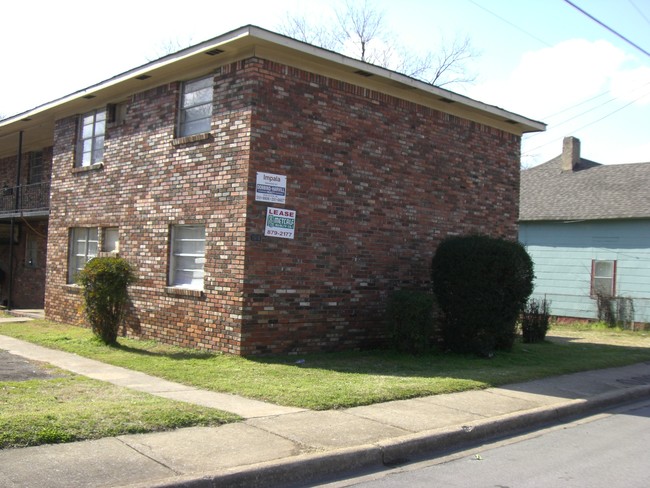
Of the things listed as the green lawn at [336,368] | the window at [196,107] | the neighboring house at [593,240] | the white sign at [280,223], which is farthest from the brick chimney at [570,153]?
the window at [196,107]

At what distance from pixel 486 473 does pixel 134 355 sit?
7032 millimetres

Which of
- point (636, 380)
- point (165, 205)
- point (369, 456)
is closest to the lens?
point (369, 456)

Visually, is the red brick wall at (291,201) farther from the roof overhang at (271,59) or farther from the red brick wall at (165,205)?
the roof overhang at (271,59)

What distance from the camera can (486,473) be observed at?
5.74 m

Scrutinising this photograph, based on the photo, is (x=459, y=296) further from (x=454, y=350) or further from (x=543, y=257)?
(x=543, y=257)

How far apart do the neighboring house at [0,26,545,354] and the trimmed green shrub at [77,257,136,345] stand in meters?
0.69

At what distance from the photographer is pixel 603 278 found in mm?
21438

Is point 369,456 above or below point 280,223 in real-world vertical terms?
below

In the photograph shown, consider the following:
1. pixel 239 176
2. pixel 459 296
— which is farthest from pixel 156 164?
pixel 459 296

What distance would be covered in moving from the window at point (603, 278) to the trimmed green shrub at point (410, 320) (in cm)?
1200

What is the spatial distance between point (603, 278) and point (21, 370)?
60.4 ft

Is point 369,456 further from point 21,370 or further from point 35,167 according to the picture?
point 35,167

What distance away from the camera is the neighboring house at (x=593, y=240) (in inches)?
808

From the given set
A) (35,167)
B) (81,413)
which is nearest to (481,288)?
(81,413)
